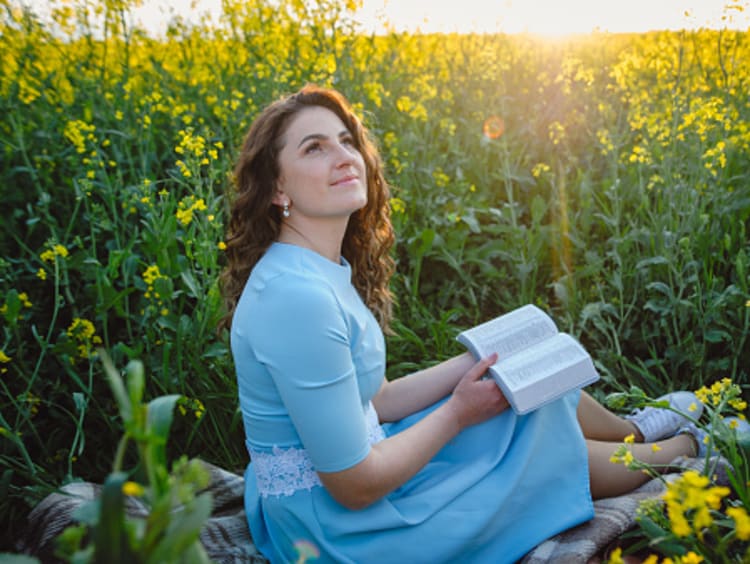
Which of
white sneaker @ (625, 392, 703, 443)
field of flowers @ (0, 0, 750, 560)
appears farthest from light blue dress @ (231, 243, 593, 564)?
field of flowers @ (0, 0, 750, 560)

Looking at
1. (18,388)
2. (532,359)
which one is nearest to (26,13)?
(18,388)

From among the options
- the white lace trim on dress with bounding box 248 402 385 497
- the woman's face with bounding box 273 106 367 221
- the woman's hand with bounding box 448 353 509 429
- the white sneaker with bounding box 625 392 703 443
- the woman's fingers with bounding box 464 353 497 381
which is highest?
the woman's face with bounding box 273 106 367 221

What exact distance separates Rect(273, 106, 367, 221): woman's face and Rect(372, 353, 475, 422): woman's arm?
57 cm

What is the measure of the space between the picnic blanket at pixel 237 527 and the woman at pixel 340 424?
0.04 metres

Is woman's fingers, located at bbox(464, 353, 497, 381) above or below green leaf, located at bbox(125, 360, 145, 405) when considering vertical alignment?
below

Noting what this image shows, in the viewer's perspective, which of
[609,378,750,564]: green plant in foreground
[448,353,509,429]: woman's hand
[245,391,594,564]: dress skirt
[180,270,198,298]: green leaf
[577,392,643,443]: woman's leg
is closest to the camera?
[609,378,750,564]: green plant in foreground

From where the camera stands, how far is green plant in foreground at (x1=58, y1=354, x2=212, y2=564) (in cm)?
63

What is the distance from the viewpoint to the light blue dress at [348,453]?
1.43 m

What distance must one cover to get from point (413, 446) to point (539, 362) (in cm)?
36

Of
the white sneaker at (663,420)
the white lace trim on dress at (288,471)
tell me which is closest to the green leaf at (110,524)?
the white lace trim on dress at (288,471)

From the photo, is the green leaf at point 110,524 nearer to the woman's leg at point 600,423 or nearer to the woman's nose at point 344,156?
the woman's nose at point 344,156

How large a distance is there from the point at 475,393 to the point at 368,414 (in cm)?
29

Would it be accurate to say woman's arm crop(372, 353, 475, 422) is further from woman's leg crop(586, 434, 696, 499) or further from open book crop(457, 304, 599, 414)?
woman's leg crop(586, 434, 696, 499)

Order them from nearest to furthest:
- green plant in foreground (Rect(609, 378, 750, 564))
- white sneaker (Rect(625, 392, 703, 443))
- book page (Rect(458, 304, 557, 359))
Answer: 1. green plant in foreground (Rect(609, 378, 750, 564))
2. book page (Rect(458, 304, 557, 359))
3. white sneaker (Rect(625, 392, 703, 443))
